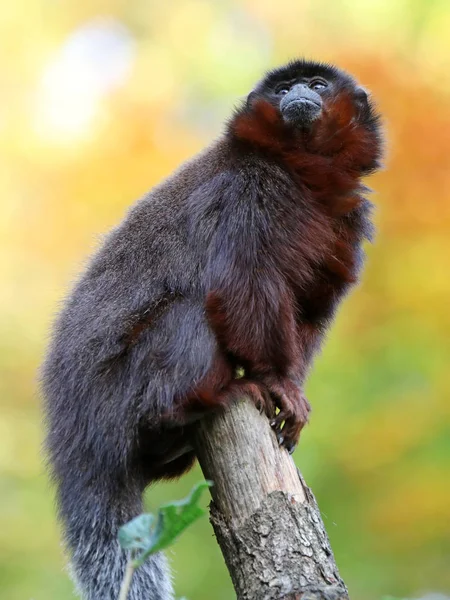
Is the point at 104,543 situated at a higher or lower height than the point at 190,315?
lower

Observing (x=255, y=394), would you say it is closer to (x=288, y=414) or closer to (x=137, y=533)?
(x=288, y=414)

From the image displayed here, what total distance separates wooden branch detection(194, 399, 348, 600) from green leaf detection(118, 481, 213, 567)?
84 centimetres

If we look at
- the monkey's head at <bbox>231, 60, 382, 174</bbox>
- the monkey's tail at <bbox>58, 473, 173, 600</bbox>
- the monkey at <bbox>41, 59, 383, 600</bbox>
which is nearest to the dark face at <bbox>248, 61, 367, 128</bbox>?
the monkey's head at <bbox>231, 60, 382, 174</bbox>

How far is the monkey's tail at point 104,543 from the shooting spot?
10.6 feet

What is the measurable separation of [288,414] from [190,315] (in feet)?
1.81

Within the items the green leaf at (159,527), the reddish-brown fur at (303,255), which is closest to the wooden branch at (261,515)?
the reddish-brown fur at (303,255)

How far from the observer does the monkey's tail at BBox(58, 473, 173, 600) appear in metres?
3.22

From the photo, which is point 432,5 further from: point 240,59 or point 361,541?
point 361,541

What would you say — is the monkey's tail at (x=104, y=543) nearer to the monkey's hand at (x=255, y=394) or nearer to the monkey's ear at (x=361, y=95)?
the monkey's hand at (x=255, y=394)

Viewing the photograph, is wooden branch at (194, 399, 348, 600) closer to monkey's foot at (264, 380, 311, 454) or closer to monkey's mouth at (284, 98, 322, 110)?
monkey's foot at (264, 380, 311, 454)

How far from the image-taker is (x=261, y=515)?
116 inches

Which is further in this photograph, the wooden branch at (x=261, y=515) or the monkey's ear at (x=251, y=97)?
the monkey's ear at (x=251, y=97)

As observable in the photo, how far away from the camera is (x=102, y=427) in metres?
3.26

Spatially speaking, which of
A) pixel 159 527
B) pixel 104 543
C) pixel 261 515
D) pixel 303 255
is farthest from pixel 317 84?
pixel 159 527
